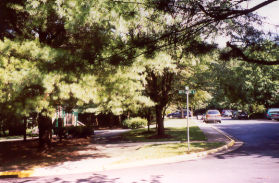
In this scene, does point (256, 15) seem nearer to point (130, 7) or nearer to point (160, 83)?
point (130, 7)

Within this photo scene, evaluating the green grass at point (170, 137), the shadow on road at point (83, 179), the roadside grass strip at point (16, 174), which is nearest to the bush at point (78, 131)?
the green grass at point (170, 137)

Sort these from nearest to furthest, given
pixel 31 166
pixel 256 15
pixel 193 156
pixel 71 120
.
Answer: pixel 256 15 → pixel 31 166 → pixel 193 156 → pixel 71 120

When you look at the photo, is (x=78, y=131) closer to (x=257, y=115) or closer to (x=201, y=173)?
(x=201, y=173)

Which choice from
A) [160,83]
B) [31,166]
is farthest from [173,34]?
[160,83]

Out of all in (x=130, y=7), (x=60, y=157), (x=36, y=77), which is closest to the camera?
(x=130, y=7)

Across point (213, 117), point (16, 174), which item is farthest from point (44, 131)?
point (213, 117)

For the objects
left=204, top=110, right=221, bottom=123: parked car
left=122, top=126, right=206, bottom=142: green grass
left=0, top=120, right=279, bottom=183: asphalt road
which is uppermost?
left=204, top=110, right=221, bottom=123: parked car

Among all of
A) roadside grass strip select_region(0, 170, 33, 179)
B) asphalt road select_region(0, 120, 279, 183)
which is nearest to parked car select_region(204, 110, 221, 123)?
asphalt road select_region(0, 120, 279, 183)

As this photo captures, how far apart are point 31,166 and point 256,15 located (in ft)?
28.3

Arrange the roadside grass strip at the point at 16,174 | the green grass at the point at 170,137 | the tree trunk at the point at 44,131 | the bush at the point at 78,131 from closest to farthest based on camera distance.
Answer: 1. the roadside grass strip at the point at 16,174
2. the tree trunk at the point at 44,131
3. the green grass at the point at 170,137
4. the bush at the point at 78,131

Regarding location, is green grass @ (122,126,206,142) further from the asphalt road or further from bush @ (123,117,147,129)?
bush @ (123,117,147,129)

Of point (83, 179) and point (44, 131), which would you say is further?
point (44, 131)

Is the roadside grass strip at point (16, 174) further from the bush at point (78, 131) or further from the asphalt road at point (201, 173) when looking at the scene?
the bush at point (78, 131)

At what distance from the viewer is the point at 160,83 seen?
719 inches
